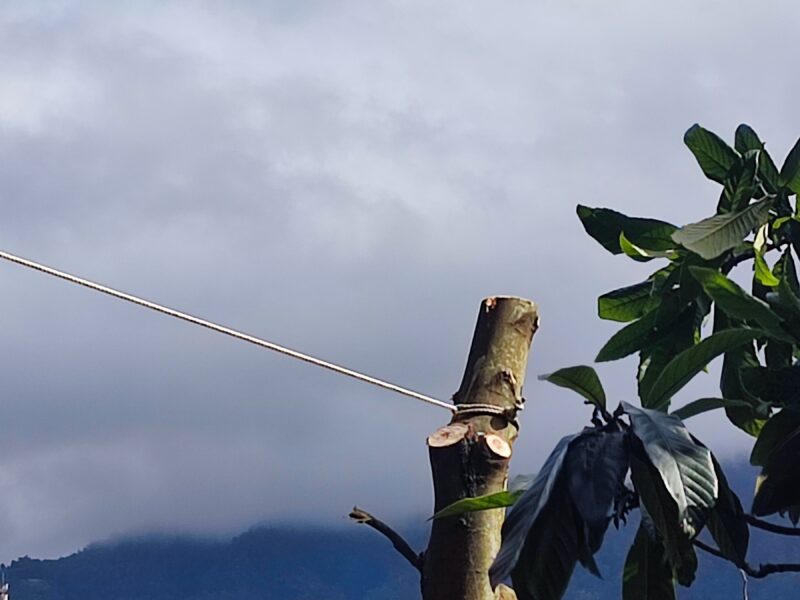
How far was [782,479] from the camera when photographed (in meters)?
0.80

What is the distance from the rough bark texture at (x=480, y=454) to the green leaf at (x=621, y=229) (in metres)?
0.54

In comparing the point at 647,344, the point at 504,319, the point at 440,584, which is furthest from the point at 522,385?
the point at 647,344

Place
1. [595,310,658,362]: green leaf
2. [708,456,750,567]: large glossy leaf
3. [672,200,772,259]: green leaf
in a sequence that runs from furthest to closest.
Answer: [595,310,658,362]: green leaf
[672,200,772,259]: green leaf
[708,456,750,567]: large glossy leaf

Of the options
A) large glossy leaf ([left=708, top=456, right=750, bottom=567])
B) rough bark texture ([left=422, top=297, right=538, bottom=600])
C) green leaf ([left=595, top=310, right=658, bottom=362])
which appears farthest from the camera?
rough bark texture ([left=422, top=297, right=538, bottom=600])

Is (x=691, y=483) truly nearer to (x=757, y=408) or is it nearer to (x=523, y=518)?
(x=523, y=518)

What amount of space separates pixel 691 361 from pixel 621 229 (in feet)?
1.07

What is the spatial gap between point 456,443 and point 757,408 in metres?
0.69

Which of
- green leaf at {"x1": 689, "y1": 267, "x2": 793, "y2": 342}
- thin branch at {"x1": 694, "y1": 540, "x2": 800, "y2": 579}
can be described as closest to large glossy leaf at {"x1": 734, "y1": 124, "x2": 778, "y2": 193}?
green leaf at {"x1": 689, "y1": 267, "x2": 793, "y2": 342}

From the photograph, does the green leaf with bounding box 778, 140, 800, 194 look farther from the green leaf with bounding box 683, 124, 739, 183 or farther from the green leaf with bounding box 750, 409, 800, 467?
the green leaf with bounding box 750, 409, 800, 467

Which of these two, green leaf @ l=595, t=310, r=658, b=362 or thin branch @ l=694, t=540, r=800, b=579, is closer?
thin branch @ l=694, t=540, r=800, b=579

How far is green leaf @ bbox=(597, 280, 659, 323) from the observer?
1109 millimetres

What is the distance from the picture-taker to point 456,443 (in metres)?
1.58

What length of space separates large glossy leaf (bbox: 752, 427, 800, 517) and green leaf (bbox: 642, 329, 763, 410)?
8cm

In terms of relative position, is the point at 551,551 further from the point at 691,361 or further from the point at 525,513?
the point at 691,361
